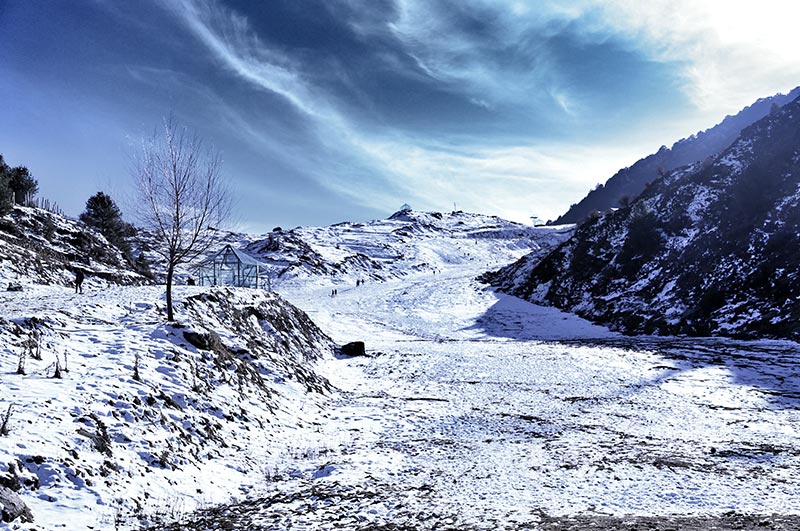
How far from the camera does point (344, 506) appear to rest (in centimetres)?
782

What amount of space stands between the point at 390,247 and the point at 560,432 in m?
114

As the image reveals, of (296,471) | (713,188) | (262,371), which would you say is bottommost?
(296,471)

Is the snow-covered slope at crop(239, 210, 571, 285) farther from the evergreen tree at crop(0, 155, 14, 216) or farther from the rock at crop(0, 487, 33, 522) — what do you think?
the rock at crop(0, 487, 33, 522)

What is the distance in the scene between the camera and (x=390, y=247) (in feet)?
413

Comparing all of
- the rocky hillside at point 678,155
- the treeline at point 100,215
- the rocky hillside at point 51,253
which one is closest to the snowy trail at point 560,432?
the rocky hillside at point 51,253

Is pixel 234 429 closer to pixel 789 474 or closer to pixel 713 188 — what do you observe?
pixel 789 474

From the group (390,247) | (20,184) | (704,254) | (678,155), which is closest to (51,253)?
(20,184)

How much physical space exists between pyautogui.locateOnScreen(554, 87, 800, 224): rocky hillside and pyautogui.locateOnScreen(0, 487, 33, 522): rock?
134m

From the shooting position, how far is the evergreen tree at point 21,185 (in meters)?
50.3

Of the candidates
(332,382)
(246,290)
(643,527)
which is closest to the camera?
(643,527)

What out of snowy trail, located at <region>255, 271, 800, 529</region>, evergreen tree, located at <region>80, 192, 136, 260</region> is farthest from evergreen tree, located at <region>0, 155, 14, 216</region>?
snowy trail, located at <region>255, 271, 800, 529</region>

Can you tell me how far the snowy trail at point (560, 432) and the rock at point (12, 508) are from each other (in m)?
3.73

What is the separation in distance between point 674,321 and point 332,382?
30588 mm

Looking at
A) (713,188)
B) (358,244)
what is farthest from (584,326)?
(358,244)
